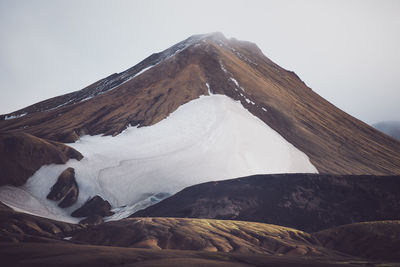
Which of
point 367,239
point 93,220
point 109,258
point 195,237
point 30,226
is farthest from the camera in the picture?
point 93,220

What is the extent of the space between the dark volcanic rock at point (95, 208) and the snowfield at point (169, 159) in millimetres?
937

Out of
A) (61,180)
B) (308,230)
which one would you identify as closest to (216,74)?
(61,180)

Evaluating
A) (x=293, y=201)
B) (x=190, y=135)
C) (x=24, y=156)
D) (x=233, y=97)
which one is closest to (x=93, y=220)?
(x=24, y=156)

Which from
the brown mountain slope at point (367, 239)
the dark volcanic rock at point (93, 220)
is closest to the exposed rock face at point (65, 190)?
the dark volcanic rock at point (93, 220)

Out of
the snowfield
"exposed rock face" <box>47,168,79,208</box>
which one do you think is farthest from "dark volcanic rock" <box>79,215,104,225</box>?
"exposed rock face" <box>47,168,79,208</box>

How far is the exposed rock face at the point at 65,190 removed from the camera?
44.7 metres

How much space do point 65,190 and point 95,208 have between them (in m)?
4.83

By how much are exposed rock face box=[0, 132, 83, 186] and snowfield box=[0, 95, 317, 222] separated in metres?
1.07

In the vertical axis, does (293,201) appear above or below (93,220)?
below

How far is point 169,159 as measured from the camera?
53.2 m

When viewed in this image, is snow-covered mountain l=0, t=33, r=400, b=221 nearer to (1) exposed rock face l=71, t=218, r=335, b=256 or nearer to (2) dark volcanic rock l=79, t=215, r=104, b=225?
(2) dark volcanic rock l=79, t=215, r=104, b=225

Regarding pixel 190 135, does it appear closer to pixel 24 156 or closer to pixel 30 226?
pixel 24 156

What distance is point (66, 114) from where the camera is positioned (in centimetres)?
7088

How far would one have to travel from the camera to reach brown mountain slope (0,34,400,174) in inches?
2591
